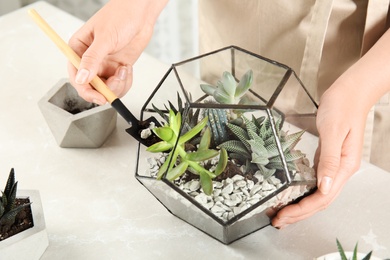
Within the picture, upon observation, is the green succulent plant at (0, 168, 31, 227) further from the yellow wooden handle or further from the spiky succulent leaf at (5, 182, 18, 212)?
the yellow wooden handle

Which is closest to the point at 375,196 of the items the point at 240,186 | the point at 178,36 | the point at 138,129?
the point at 240,186

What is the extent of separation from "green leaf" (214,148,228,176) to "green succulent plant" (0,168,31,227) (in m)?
0.25

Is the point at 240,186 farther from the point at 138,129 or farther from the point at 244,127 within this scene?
the point at 138,129

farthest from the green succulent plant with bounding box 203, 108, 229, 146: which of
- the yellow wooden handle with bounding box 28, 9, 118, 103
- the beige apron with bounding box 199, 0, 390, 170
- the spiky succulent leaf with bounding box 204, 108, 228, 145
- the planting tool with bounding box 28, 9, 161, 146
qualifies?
the beige apron with bounding box 199, 0, 390, 170

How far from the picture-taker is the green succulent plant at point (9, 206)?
0.78 metres

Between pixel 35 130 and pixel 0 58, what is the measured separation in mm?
261

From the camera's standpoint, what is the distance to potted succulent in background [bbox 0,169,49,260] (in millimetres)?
782

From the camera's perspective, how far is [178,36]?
2188mm

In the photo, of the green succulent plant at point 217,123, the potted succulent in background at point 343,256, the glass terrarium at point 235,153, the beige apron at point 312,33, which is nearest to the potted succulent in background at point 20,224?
the glass terrarium at point 235,153

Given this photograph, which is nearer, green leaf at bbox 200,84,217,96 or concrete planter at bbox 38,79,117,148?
green leaf at bbox 200,84,217,96

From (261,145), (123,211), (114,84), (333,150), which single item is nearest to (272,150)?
(261,145)

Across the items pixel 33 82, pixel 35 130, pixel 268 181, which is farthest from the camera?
pixel 33 82

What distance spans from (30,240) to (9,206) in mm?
53

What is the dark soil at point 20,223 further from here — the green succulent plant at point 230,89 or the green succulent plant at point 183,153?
the green succulent plant at point 230,89
